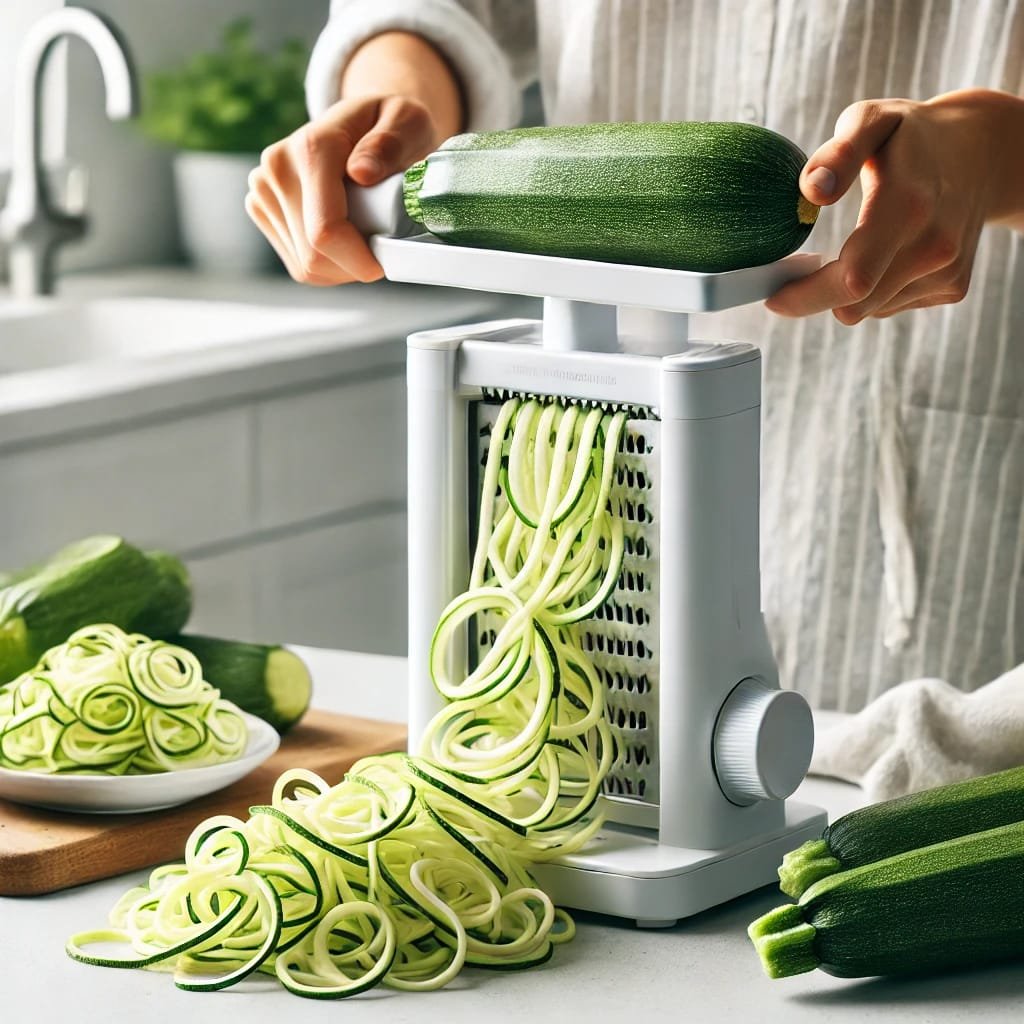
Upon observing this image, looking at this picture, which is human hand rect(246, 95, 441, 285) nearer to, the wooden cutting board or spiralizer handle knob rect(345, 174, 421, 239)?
spiralizer handle knob rect(345, 174, 421, 239)

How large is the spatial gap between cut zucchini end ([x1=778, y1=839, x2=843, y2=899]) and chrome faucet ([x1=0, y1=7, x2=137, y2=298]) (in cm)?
192

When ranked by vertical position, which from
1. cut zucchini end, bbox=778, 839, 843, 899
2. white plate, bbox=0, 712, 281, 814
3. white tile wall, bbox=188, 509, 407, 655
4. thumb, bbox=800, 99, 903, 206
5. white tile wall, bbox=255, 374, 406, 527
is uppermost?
thumb, bbox=800, 99, 903, 206

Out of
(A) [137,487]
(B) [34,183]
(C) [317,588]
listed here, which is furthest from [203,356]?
(B) [34,183]

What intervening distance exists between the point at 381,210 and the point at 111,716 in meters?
0.34

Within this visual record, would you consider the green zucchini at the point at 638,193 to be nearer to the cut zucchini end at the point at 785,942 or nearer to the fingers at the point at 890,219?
the fingers at the point at 890,219

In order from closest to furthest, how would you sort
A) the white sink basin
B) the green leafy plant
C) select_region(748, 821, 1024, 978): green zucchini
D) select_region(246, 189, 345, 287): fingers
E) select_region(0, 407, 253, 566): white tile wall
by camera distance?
1. select_region(748, 821, 1024, 978): green zucchini
2. select_region(246, 189, 345, 287): fingers
3. select_region(0, 407, 253, 566): white tile wall
4. the white sink basin
5. the green leafy plant

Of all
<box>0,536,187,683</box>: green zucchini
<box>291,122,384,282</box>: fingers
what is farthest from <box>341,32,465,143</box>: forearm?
<box>0,536,187,683</box>: green zucchini

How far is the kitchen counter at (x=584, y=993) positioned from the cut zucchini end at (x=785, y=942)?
0.02 metres

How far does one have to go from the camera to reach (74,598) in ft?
3.84

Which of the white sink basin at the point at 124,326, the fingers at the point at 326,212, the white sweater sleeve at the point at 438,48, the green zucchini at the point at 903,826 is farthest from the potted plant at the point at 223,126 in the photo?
the green zucchini at the point at 903,826

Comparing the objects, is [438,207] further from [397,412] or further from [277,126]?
[277,126]

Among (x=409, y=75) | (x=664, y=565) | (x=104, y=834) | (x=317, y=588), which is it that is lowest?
(x=317, y=588)

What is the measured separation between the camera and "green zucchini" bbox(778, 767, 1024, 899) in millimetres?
875

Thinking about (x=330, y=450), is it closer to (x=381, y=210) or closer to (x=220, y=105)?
(x=220, y=105)
